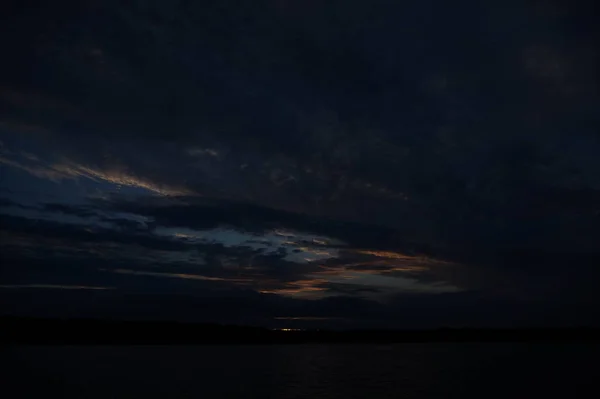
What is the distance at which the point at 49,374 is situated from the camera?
205ft

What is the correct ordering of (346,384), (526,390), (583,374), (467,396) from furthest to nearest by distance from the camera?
(583,374), (346,384), (526,390), (467,396)

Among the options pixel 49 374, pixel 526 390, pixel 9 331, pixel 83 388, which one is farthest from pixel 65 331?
pixel 526 390

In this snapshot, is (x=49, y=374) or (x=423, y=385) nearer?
(x=423, y=385)

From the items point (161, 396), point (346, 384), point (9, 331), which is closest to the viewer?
point (161, 396)

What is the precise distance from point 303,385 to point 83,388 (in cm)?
2009

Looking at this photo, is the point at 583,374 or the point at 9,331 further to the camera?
the point at 9,331

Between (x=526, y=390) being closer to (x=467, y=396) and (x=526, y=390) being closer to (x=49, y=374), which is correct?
(x=467, y=396)

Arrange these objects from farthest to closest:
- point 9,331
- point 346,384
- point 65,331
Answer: point 65,331 → point 9,331 → point 346,384

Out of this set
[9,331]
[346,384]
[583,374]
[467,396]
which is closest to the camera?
[467,396]

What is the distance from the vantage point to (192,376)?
208 ft

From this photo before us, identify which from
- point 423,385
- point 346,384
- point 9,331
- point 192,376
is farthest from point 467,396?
point 9,331

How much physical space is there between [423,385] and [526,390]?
9.37 metres

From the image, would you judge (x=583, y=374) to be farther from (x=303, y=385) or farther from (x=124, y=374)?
(x=124, y=374)

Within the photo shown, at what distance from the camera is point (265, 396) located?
44.8m
